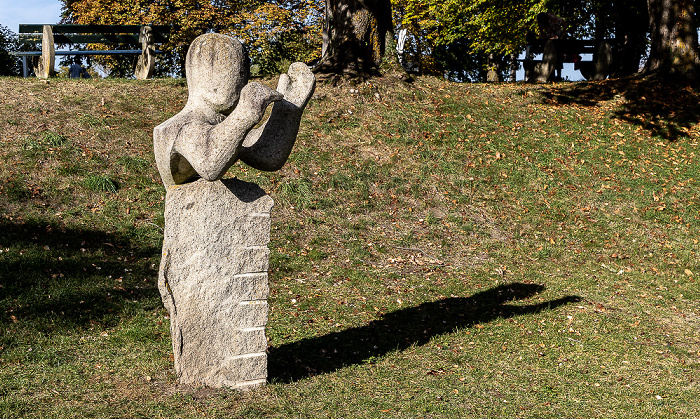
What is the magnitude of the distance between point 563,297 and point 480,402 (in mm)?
4073

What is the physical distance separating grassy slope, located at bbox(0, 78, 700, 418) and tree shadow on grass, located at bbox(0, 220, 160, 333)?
34mm

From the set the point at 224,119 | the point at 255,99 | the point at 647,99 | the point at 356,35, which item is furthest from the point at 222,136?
the point at 647,99

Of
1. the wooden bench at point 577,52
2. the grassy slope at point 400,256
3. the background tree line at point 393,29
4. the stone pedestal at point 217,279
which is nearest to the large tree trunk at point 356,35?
the background tree line at point 393,29

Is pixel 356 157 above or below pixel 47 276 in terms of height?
above

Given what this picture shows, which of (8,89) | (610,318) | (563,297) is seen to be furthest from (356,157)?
(8,89)

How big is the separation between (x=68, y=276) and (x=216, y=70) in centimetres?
444

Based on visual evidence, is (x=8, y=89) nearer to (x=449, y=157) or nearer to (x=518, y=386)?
(x=449, y=157)

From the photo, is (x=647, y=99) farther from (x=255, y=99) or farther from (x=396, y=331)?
(x=255, y=99)

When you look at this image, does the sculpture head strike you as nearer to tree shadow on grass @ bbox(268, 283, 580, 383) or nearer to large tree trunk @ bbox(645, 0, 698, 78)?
tree shadow on grass @ bbox(268, 283, 580, 383)

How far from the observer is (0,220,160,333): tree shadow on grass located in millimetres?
7043

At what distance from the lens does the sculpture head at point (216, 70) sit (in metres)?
4.82

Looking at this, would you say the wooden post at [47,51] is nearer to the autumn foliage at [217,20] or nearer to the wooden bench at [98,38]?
the wooden bench at [98,38]

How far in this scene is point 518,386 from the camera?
5.91 meters

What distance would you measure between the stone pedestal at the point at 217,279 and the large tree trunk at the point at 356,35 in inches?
413
